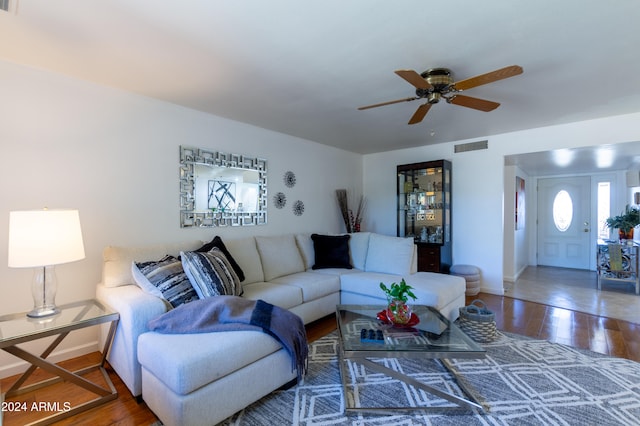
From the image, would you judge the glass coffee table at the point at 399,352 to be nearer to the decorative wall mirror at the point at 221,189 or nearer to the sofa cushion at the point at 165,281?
the sofa cushion at the point at 165,281

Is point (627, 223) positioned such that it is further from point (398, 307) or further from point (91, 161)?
point (91, 161)

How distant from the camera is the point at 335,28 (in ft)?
5.94

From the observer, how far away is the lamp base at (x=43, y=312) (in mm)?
1915

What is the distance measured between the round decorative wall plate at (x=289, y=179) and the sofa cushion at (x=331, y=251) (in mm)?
885

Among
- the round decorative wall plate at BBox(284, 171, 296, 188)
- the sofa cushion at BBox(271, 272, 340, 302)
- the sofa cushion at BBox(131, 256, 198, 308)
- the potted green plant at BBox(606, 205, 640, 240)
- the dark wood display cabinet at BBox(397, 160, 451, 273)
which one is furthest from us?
the potted green plant at BBox(606, 205, 640, 240)

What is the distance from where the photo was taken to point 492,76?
6.27 ft

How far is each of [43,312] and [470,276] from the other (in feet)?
15.3

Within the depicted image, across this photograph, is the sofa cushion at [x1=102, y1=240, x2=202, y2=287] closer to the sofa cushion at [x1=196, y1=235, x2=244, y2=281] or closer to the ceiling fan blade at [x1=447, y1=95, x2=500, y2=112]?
the sofa cushion at [x1=196, y1=235, x2=244, y2=281]

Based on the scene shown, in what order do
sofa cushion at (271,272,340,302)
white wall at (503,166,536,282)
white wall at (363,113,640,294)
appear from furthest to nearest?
white wall at (503,166,536,282), white wall at (363,113,640,294), sofa cushion at (271,272,340,302)

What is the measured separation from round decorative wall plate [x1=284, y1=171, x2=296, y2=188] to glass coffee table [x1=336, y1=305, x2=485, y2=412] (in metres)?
2.46

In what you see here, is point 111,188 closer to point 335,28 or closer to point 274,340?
point 274,340

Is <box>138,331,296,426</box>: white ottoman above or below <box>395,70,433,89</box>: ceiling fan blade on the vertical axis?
below

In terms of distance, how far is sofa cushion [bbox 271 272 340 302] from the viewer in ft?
10.1

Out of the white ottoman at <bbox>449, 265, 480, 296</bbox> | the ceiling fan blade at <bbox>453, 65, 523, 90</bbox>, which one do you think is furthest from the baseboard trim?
the white ottoman at <bbox>449, 265, 480, 296</bbox>
